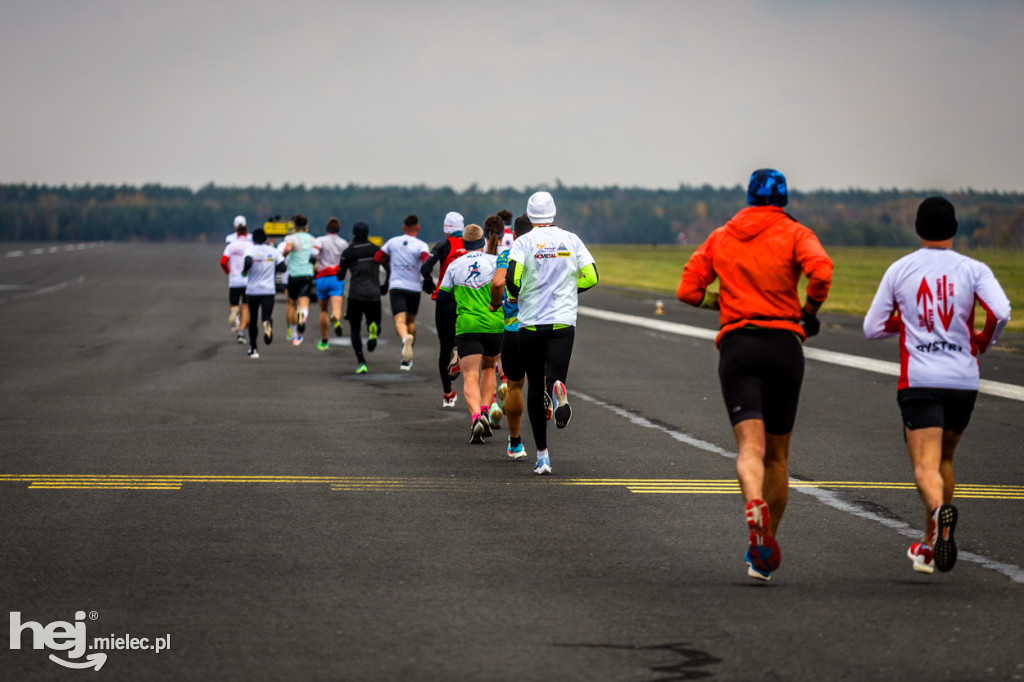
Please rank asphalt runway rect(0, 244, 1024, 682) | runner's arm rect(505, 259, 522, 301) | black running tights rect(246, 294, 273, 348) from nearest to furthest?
1. asphalt runway rect(0, 244, 1024, 682)
2. runner's arm rect(505, 259, 522, 301)
3. black running tights rect(246, 294, 273, 348)

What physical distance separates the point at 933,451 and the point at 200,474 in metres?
5.23

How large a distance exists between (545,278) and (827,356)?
12955mm

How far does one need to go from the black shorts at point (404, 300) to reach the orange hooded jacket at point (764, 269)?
10913mm

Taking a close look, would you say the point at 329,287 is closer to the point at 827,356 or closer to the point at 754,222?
the point at 827,356

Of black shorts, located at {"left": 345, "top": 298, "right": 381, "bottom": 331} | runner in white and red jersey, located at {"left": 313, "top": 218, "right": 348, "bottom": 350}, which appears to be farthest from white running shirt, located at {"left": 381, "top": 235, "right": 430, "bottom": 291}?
runner in white and red jersey, located at {"left": 313, "top": 218, "right": 348, "bottom": 350}

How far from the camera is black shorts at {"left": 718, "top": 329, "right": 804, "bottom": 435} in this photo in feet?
20.4

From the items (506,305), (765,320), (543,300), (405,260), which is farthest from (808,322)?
(405,260)

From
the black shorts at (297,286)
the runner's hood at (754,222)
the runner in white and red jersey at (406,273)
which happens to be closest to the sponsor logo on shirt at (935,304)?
the runner's hood at (754,222)

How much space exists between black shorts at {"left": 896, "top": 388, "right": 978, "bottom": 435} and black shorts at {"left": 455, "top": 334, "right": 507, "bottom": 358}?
552 centimetres

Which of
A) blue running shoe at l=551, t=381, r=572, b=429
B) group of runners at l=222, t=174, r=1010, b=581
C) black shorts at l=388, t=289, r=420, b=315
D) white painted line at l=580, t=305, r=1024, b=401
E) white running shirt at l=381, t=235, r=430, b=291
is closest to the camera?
group of runners at l=222, t=174, r=1010, b=581

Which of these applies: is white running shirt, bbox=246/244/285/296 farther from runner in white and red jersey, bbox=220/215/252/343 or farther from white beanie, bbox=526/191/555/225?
white beanie, bbox=526/191/555/225

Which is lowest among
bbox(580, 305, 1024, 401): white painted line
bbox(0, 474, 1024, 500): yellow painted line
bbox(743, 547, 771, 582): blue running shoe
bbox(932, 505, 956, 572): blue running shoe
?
bbox(580, 305, 1024, 401): white painted line

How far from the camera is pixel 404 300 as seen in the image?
Answer: 56.8 feet

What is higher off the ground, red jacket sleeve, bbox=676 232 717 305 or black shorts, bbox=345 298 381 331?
red jacket sleeve, bbox=676 232 717 305
